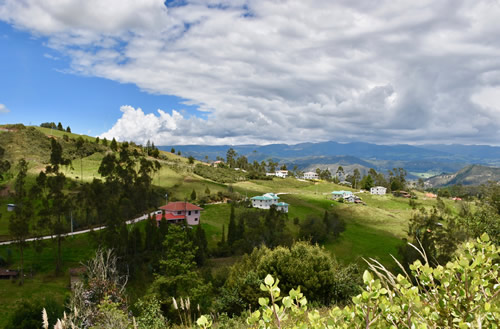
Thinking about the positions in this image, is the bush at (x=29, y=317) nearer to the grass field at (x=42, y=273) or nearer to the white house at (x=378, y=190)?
the grass field at (x=42, y=273)

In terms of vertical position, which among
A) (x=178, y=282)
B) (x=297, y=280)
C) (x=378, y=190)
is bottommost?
(x=378, y=190)

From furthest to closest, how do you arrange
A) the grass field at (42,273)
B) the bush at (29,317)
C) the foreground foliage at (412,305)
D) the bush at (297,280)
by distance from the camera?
1. the grass field at (42,273)
2. the bush at (297,280)
3. the bush at (29,317)
4. the foreground foliage at (412,305)

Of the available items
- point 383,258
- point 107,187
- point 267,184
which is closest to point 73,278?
point 107,187

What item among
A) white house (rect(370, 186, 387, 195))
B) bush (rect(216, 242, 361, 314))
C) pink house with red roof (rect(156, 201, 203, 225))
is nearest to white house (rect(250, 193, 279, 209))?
pink house with red roof (rect(156, 201, 203, 225))

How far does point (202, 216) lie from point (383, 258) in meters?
32.8

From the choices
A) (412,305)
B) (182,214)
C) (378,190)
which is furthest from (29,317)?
(378,190)

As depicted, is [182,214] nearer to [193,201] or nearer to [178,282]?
[193,201]

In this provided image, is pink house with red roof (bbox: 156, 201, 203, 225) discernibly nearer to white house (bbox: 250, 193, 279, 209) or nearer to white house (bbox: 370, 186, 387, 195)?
white house (bbox: 250, 193, 279, 209)

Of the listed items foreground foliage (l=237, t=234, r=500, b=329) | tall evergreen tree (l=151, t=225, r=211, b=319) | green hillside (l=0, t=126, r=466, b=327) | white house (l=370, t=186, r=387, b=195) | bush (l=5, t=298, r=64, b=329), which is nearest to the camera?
foreground foliage (l=237, t=234, r=500, b=329)

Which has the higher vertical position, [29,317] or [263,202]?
[29,317]

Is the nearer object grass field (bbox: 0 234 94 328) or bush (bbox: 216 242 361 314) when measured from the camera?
bush (bbox: 216 242 361 314)

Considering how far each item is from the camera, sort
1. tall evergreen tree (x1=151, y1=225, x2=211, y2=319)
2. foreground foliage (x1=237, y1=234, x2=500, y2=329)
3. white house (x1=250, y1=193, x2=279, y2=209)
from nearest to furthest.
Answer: foreground foliage (x1=237, y1=234, x2=500, y2=329)
tall evergreen tree (x1=151, y1=225, x2=211, y2=319)
white house (x1=250, y1=193, x2=279, y2=209)

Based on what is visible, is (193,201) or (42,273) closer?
(42,273)

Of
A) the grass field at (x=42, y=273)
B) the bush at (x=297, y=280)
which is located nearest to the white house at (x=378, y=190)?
the bush at (x=297, y=280)
